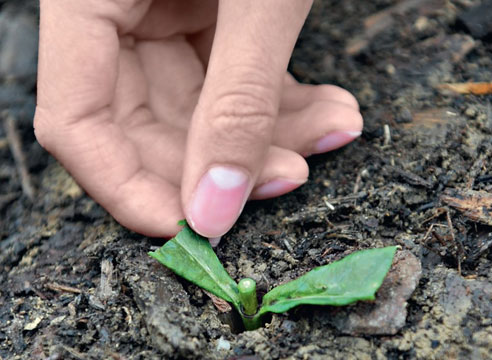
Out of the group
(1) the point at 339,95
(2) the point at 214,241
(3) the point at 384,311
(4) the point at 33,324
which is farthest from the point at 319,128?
(4) the point at 33,324

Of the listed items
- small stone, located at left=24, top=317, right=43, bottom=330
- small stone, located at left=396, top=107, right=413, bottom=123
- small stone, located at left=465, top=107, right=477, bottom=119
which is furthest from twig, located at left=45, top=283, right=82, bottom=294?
small stone, located at left=465, top=107, right=477, bottom=119

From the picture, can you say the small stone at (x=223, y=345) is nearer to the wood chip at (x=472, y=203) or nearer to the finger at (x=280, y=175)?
the finger at (x=280, y=175)

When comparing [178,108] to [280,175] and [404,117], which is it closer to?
[280,175]

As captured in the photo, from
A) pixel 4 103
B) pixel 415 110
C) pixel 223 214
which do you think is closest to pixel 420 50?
pixel 415 110

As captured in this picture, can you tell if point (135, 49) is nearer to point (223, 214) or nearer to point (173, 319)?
point (223, 214)

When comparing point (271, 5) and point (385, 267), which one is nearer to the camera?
point (385, 267)

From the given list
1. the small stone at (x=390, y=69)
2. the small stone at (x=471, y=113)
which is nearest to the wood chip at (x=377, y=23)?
the small stone at (x=390, y=69)

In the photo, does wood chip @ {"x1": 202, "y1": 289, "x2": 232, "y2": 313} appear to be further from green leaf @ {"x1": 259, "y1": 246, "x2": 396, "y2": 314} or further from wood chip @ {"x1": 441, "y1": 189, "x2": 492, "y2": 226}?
wood chip @ {"x1": 441, "y1": 189, "x2": 492, "y2": 226}

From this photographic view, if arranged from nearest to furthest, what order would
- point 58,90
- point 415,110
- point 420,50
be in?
1. point 58,90
2. point 415,110
3. point 420,50
